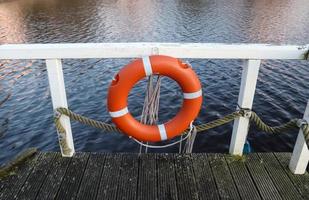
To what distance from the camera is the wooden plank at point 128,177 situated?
7.54ft

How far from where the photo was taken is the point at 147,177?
2482 mm

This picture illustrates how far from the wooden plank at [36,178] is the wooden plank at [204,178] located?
Answer: 1.43 meters

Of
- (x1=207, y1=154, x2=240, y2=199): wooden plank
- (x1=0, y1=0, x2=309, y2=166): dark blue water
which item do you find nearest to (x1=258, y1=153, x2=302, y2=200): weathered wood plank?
(x1=207, y1=154, x2=240, y2=199): wooden plank

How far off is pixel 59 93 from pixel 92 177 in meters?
0.84

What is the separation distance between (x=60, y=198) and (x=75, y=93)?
623 centimetres

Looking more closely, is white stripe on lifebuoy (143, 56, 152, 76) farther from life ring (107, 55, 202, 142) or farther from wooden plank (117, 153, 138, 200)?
wooden plank (117, 153, 138, 200)

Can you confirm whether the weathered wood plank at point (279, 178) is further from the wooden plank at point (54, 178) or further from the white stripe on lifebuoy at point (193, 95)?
the wooden plank at point (54, 178)

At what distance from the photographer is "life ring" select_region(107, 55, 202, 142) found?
219 cm

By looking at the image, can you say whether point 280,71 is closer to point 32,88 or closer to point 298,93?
point 298,93

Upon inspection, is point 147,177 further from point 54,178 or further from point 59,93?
point 59,93

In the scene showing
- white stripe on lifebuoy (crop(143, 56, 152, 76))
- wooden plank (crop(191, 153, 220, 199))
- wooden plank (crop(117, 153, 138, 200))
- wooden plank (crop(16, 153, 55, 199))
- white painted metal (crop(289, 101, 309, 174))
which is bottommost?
wooden plank (crop(16, 153, 55, 199))

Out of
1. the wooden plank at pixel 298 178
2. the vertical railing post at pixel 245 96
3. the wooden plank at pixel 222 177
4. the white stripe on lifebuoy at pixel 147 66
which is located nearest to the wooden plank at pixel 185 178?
the wooden plank at pixel 222 177

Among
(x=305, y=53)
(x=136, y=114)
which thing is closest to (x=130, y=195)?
(x=305, y=53)

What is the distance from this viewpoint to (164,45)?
228cm
